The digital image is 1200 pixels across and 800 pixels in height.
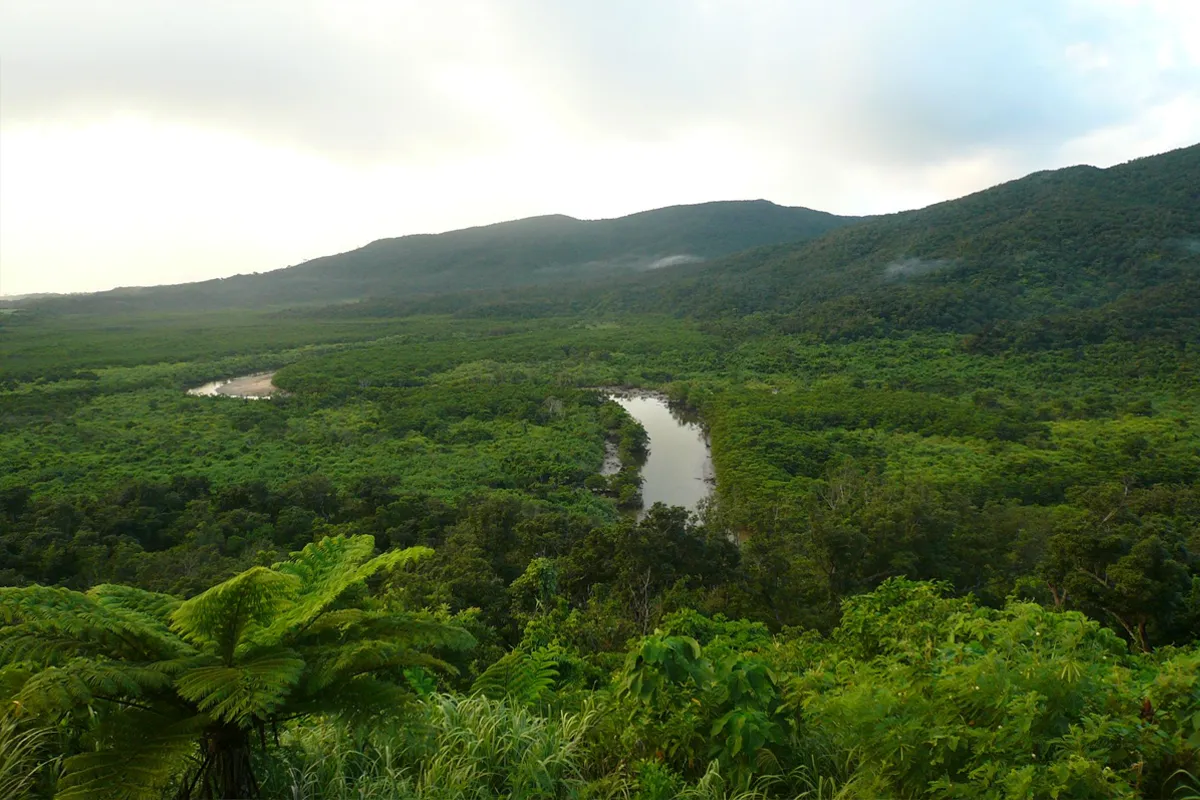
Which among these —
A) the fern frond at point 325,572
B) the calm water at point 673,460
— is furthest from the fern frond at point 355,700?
the calm water at point 673,460

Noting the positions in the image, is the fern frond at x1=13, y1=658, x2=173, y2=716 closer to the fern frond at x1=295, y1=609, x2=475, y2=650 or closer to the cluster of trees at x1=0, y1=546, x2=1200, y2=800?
the cluster of trees at x1=0, y1=546, x2=1200, y2=800

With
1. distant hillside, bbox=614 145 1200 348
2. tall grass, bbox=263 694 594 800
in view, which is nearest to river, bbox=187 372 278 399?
distant hillside, bbox=614 145 1200 348

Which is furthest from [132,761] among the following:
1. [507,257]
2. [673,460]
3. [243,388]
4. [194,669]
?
[507,257]

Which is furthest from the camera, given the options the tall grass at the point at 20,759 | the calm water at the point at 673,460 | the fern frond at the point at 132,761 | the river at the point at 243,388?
the river at the point at 243,388

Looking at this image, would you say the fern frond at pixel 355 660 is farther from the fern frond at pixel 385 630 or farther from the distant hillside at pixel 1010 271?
the distant hillside at pixel 1010 271

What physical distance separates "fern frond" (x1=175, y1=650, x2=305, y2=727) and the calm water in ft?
66.7

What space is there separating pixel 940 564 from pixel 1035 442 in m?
17.2

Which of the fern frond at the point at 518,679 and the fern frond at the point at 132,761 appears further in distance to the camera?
→ the fern frond at the point at 518,679

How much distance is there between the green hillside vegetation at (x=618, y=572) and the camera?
126 inches

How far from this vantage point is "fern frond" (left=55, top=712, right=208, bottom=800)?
2.88 m

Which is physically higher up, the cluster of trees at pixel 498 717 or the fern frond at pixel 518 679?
the cluster of trees at pixel 498 717

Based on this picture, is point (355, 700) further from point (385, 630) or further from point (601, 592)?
point (601, 592)

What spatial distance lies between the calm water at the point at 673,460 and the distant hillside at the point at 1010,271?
25.6 m

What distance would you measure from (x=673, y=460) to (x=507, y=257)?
141019mm
